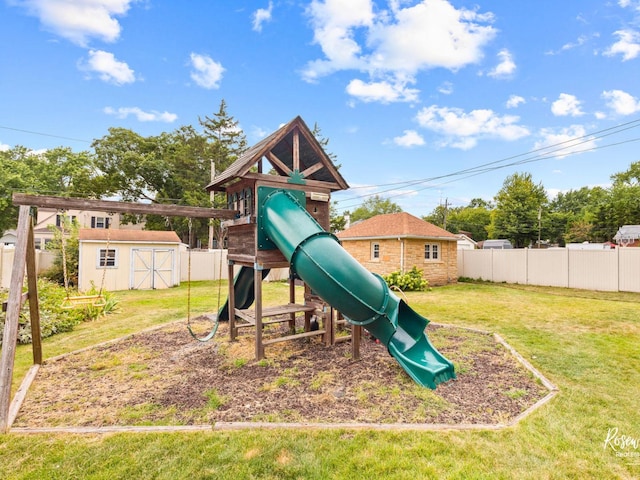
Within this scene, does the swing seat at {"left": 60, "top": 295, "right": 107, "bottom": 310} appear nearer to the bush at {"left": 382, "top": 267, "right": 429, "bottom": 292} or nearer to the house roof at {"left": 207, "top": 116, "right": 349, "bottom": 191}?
the house roof at {"left": 207, "top": 116, "right": 349, "bottom": 191}

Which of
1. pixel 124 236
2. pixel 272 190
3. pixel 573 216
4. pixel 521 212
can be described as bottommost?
pixel 124 236

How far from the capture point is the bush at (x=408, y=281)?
14.1 metres

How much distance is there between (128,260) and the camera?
46.8 ft

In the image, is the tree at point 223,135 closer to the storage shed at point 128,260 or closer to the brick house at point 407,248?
the storage shed at point 128,260

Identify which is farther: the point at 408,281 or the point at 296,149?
the point at 408,281

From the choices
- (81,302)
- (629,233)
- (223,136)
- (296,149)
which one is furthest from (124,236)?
(629,233)

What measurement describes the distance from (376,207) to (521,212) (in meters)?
25.9

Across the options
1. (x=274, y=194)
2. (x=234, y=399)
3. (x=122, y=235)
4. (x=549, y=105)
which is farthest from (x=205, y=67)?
(x=549, y=105)

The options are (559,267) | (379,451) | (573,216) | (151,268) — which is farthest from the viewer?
(573,216)

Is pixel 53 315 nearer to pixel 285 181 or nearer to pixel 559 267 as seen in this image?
pixel 285 181

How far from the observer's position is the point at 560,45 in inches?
484

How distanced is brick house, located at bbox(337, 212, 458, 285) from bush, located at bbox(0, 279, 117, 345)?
449 inches

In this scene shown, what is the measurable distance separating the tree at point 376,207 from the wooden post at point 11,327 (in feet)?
172

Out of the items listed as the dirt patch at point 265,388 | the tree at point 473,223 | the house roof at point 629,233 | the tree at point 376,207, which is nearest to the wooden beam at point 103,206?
the dirt patch at point 265,388
